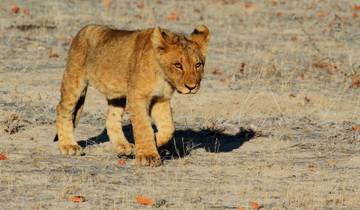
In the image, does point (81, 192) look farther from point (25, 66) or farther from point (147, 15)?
point (147, 15)

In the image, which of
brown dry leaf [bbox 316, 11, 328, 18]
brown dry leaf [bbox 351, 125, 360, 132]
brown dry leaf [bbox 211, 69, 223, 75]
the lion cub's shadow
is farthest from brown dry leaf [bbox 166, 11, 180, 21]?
brown dry leaf [bbox 351, 125, 360, 132]

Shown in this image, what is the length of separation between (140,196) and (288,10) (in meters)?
16.3

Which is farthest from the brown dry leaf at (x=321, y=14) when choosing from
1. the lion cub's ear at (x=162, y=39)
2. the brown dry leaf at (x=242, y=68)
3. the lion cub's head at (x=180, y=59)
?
the lion cub's ear at (x=162, y=39)

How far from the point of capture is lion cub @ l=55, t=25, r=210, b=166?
9.27 meters

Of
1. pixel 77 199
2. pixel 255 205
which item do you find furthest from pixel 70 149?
pixel 255 205

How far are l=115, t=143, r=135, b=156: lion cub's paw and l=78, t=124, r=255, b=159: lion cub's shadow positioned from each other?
0.28 metres

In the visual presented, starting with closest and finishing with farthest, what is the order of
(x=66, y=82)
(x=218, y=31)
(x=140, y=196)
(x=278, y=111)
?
(x=140, y=196)
(x=66, y=82)
(x=278, y=111)
(x=218, y=31)

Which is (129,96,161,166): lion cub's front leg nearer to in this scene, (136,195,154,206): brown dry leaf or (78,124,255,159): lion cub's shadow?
(78,124,255,159): lion cub's shadow

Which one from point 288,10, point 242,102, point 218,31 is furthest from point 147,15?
point 242,102

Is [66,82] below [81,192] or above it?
above

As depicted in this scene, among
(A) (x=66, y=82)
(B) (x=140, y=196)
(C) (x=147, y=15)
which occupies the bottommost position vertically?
(B) (x=140, y=196)

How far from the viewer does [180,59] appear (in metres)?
9.21

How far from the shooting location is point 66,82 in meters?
10.4

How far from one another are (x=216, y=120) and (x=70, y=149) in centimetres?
262
